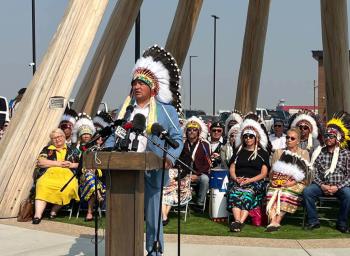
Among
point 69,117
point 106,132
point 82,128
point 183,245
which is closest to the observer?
point 106,132

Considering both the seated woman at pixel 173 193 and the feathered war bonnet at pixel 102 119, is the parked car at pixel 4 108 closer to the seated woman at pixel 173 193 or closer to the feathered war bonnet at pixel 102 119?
the feathered war bonnet at pixel 102 119

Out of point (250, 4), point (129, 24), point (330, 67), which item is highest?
point (250, 4)

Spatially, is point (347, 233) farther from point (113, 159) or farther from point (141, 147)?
point (113, 159)

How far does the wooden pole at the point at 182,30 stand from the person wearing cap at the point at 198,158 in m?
5.88

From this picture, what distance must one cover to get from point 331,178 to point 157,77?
12.1 ft

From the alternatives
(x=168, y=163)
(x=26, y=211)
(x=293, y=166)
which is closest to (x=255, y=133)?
(x=293, y=166)

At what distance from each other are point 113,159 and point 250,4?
38.8ft

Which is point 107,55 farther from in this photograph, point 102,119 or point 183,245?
point 183,245

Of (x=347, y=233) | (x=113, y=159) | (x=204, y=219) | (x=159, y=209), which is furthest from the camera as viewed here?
(x=204, y=219)

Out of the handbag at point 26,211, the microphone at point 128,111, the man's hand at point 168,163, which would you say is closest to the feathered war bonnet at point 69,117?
the handbag at point 26,211

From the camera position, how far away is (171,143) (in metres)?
4.96

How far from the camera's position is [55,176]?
357 inches

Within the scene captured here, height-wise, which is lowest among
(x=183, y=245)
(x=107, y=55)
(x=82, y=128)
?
(x=183, y=245)

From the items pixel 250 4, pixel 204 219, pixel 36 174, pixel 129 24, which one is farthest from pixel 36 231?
pixel 250 4
